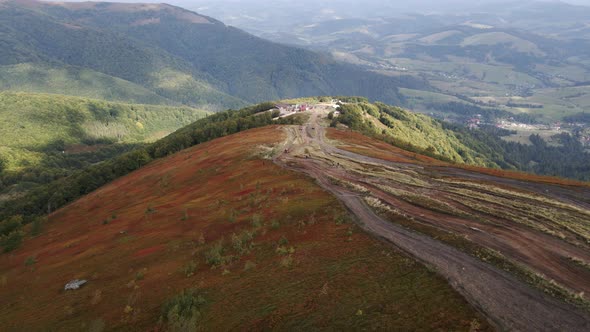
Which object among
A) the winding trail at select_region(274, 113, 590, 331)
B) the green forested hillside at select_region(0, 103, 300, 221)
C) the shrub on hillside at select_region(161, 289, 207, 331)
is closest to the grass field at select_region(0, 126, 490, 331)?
the shrub on hillside at select_region(161, 289, 207, 331)

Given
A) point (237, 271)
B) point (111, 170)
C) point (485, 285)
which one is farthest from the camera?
point (111, 170)

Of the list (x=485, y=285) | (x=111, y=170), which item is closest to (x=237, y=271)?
(x=485, y=285)

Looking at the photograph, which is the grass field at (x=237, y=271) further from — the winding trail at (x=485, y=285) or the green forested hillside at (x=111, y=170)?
the green forested hillside at (x=111, y=170)

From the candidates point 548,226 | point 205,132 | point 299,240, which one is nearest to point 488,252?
point 548,226

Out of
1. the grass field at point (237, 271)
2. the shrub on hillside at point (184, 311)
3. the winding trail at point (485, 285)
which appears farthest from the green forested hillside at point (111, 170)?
the shrub on hillside at point (184, 311)

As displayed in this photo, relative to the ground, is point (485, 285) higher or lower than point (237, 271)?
higher

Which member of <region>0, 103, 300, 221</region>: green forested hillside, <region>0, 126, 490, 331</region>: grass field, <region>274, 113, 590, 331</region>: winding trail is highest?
<region>274, 113, 590, 331</region>: winding trail

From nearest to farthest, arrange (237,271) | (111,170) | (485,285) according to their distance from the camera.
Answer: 1. (485,285)
2. (237,271)
3. (111,170)

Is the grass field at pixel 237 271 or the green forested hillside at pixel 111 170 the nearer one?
the grass field at pixel 237 271

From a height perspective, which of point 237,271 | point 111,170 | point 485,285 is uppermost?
point 485,285

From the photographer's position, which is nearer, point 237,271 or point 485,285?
point 485,285

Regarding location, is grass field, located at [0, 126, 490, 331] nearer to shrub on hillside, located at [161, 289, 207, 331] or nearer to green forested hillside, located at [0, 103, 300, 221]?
shrub on hillside, located at [161, 289, 207, 331]

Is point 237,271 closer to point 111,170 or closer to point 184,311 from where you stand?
point 184,311
